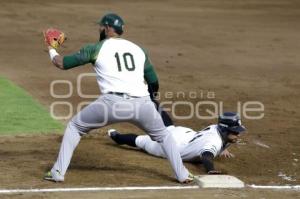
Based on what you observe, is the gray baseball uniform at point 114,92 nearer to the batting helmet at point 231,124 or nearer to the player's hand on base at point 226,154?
the batting helmet at point 231,124

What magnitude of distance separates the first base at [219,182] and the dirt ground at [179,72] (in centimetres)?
21

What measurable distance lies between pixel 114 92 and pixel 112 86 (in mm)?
66

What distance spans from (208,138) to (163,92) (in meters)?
4.63

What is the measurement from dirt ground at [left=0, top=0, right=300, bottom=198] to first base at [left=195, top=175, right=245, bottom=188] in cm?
21

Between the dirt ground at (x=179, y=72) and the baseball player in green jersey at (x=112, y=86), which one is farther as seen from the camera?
the dirt ground at (x=179, y=72)

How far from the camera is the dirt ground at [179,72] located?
9883 mm

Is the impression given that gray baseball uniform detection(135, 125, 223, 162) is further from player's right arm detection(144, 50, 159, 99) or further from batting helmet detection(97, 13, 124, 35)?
batting helmet detection(97, 13, 124, 35)

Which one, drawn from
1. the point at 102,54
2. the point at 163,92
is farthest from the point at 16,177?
the point at 163,92

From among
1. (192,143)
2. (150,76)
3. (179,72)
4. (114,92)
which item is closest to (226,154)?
(192,143)

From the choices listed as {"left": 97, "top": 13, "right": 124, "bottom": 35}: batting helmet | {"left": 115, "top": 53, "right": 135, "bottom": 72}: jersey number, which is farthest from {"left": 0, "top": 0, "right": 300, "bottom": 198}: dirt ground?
{"left": 97, "top": 13, "right": 124, "bottom": 35}: batting helmet

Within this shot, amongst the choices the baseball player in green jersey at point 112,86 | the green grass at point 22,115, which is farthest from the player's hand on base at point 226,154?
the green grass at point 22,115

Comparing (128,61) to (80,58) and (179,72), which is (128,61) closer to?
(80,58)

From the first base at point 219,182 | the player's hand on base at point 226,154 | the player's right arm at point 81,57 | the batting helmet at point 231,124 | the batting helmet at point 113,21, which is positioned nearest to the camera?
the player's right arm at point 81,57

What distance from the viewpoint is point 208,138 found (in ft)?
32.9
